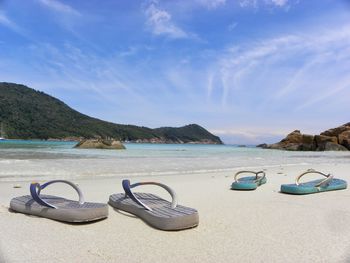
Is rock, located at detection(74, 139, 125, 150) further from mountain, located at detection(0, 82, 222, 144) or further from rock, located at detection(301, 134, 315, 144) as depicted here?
mountain, located at detection(0, 82, 222, 144)

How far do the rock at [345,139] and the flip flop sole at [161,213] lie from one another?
2410 inches

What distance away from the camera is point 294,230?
4270 mm

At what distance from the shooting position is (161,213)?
4.39 meters

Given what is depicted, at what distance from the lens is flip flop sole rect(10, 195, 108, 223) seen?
14.3 ft

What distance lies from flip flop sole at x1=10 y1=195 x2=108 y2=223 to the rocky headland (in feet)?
190

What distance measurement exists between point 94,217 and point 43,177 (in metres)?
6.18

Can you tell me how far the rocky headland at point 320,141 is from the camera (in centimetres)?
5762

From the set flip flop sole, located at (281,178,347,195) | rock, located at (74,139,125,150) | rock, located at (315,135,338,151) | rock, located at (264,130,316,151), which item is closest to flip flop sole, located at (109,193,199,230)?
flip flop sole, located at (281,178,347,195)

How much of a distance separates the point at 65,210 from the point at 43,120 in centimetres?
9440

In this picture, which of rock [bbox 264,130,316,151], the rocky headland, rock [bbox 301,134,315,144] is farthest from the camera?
rock [bbox 301,134,315,144]

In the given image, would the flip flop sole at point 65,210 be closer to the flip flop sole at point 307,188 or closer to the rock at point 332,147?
the flip flop sole at point 307,188

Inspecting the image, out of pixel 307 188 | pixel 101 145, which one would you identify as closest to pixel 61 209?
pixel 307 188

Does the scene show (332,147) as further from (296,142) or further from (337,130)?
(296,142)

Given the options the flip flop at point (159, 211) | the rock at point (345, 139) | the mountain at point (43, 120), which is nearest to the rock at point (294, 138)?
the rock at point (345, 139)
